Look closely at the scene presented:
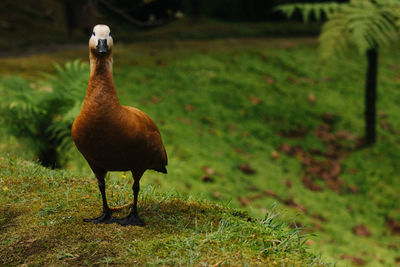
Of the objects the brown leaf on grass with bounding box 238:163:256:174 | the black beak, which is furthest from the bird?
the brown leaf on grass with bounding box 238:163:256:174

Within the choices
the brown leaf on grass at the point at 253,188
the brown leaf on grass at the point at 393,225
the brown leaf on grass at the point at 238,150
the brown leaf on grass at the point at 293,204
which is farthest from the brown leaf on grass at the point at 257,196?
the brown leaf on grass at the point at 393,225

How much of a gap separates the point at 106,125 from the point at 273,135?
5.13 m

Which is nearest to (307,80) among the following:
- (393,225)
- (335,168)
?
(335,168)

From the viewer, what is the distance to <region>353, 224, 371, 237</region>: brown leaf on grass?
5098mm

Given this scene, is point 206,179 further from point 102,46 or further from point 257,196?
point 102,46

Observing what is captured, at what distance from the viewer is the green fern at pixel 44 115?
14.4 feet

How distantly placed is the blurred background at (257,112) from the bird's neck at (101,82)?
0.94 meters

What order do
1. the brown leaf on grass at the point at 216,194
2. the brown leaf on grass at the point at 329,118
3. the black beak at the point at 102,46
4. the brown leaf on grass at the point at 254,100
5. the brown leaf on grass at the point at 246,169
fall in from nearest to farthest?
the black beak at the point at 102,46, the brown leaf on grass at the point at 216,194, the brown leaf on grass at the point at 246,169, the brown leaf on grass at the point at 329,118, the brown leaf on grass at the point at 254,100

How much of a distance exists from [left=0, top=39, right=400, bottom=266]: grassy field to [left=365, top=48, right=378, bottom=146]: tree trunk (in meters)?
0.24

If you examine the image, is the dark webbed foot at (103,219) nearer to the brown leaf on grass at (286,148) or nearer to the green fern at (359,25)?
the green fern at (359,25)

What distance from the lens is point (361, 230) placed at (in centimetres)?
514

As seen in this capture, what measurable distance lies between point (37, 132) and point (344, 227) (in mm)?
3943

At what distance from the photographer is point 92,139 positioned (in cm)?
222

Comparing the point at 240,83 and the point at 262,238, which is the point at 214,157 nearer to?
the point at 240,83
